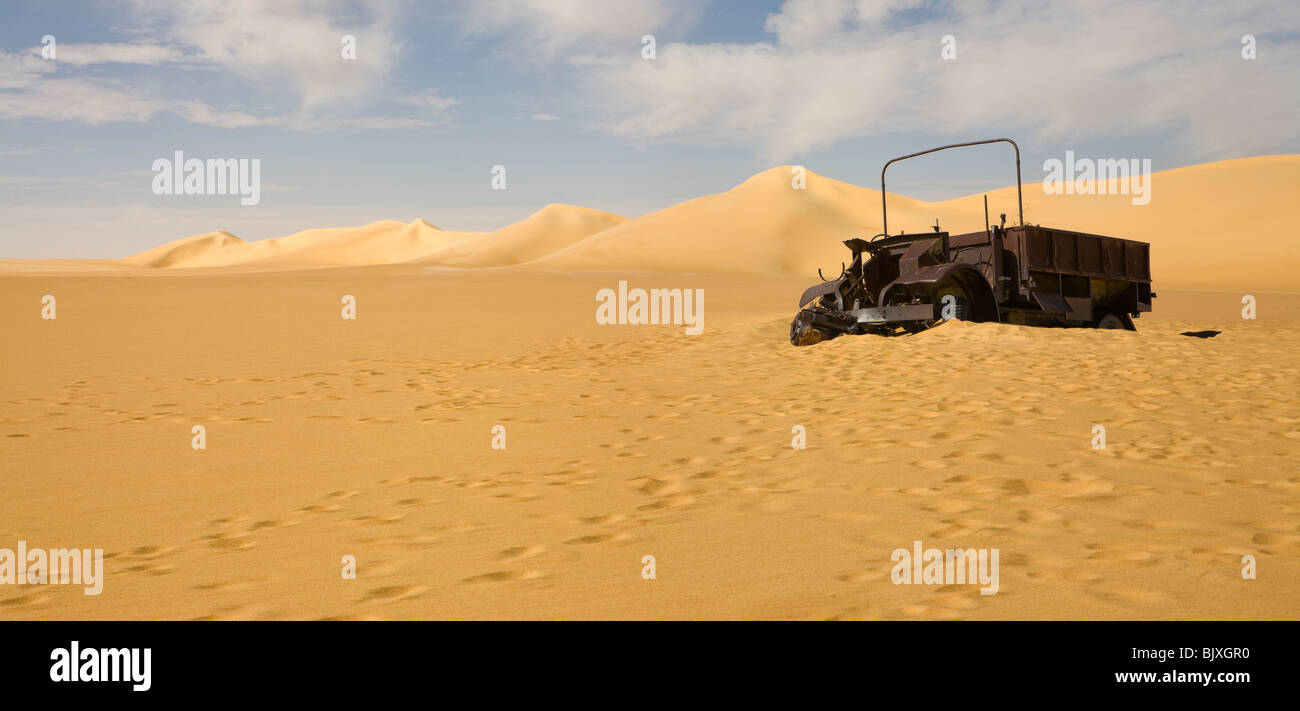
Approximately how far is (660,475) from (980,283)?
33.9 feet

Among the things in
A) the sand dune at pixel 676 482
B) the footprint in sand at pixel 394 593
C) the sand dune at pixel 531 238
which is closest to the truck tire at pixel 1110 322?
the sand dune at pixel 676 482

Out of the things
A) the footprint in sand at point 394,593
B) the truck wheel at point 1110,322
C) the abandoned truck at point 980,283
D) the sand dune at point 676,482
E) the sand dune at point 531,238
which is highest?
the sand dune at point 531,238

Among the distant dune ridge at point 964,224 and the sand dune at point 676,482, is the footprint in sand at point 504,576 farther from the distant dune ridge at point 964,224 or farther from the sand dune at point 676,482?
the distant dune ridge at point 964,224

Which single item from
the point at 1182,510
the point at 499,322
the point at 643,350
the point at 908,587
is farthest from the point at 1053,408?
the point at 499,322

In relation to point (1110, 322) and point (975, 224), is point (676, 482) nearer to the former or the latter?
point (1110, 322)

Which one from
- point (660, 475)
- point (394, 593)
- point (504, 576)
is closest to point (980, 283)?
point (660, 475)

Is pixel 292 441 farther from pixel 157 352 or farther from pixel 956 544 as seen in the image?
pixel 157 352

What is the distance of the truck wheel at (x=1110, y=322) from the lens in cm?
1562

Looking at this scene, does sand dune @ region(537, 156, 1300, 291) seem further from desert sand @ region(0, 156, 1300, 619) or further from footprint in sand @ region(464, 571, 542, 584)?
footprint in sand @ region(464, 571, 542, 584)

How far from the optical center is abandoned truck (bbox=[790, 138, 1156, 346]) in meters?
14.2

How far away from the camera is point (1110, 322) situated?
15797mm

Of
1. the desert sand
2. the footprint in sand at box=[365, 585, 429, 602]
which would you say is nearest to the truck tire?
the desert sand

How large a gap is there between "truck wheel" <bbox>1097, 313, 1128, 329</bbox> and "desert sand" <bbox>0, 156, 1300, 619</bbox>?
1600 millimetres

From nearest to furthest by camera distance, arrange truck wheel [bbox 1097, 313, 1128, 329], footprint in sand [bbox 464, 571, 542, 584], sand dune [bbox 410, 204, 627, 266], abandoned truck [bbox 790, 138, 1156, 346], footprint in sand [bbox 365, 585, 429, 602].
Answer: footprint in sand [bbox 365, 585, 429, 602], footprint in sand [bbox 464, 571, 542, 584], abandoned truck [bbox 790, 138, 1156, 346], truck wheel [bbox 1097, 313, 1128, 329], sand dune [bbox 410, 204, 627, 266]
